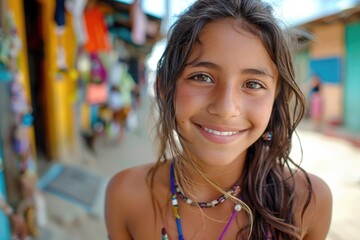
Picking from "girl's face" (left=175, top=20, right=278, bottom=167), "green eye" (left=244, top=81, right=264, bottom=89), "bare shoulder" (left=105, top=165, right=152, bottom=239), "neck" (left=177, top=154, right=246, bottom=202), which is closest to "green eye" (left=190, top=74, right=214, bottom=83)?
"girl's face" (left=175, top=20, right=278, bottom=167)

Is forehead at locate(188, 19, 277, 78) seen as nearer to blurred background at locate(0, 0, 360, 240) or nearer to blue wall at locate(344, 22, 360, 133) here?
blurred background at locate(0, 0, 360, 240)

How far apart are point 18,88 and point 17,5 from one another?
4.81ft

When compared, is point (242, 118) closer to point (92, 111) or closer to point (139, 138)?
point (92, 111)

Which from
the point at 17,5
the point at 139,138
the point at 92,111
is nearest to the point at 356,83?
the point at 139,138

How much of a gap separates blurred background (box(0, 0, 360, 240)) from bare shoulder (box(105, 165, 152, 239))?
1.00 ft

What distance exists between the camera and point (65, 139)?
169 inches

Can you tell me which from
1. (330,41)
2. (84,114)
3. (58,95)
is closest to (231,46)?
(58,95)

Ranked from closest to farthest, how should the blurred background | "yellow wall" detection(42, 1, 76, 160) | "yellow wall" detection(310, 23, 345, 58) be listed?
the blurred background < "yellow wall" detection(42, 1, 76, 160) < "yellow wall" detection(310, 23, 345, 58)

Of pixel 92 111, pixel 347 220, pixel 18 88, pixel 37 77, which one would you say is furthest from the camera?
pixel 92 111

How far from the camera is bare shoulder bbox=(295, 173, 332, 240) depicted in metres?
0.96

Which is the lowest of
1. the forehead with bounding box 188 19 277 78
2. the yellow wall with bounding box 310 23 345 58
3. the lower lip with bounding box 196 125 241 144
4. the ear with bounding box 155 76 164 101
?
the lower lip with bounding box 196 125 241 144

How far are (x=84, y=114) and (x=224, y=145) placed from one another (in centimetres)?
465

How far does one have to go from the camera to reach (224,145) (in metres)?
0.87

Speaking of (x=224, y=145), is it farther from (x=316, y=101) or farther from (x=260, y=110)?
(x=316, y=101)
